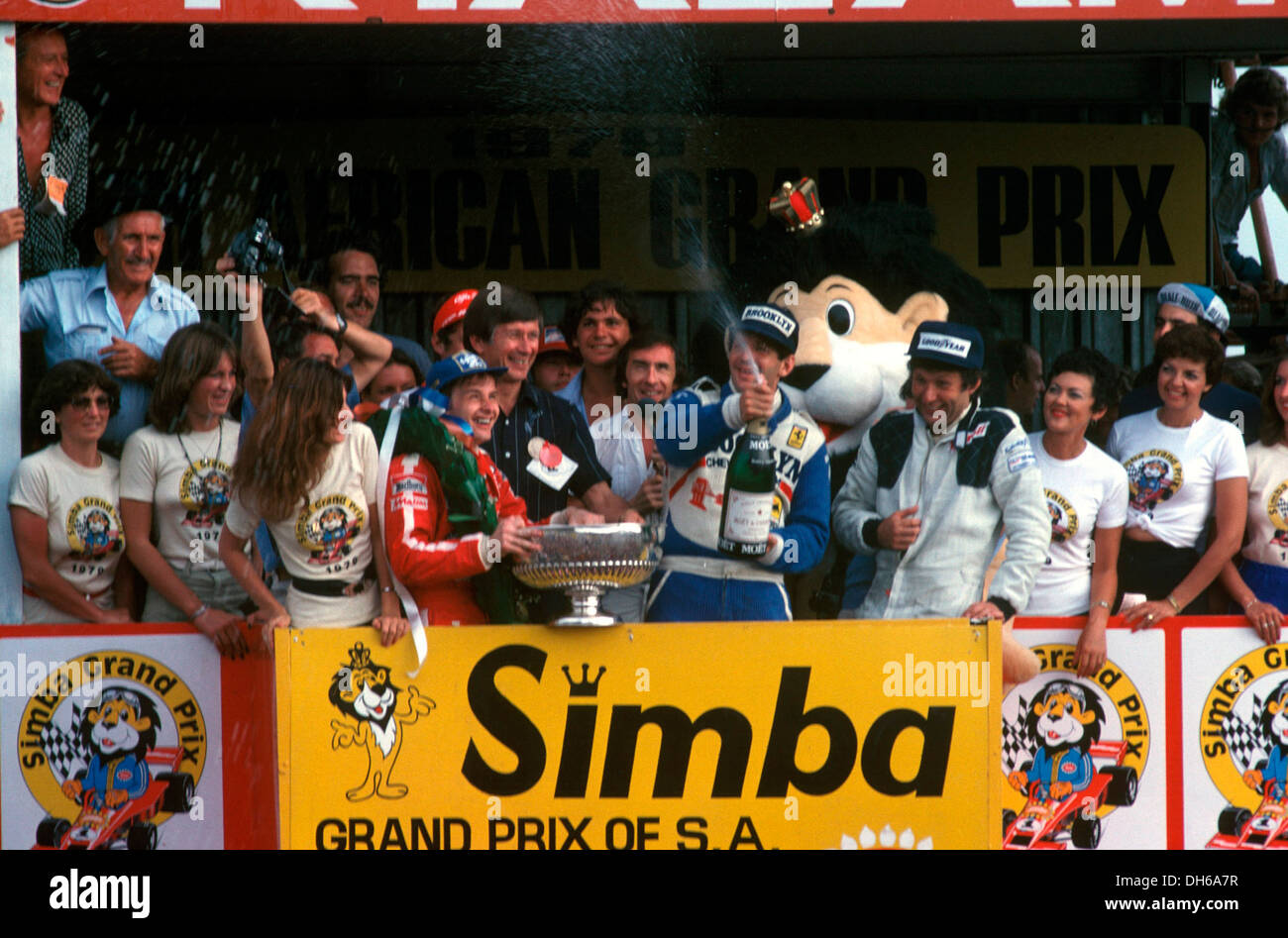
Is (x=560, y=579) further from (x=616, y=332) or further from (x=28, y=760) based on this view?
(x=28, y=760)

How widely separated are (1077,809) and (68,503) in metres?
3.58

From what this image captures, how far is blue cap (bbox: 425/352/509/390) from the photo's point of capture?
475cm

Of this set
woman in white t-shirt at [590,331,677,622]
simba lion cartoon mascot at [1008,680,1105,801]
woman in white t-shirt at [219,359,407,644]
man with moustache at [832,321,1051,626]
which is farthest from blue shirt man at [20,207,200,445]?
simba lion cartoon mascot at [1008,680,1105,801]

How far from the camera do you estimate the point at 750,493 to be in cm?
489

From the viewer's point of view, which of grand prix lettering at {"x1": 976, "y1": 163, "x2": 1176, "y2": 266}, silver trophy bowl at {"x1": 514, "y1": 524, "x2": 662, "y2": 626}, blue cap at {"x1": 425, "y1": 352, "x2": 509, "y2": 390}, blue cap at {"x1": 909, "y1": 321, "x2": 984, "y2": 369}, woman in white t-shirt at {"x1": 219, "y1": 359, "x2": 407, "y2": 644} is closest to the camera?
silver trophy bowl at {"x1": 514, "y1": 524, "x2": 662, "y2": 626}

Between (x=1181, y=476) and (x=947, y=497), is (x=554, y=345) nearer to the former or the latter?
(x=947, y=497)

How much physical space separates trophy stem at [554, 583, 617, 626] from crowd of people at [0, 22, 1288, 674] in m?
0.23

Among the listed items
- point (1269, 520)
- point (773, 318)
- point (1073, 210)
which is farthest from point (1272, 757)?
point (1073, 210)

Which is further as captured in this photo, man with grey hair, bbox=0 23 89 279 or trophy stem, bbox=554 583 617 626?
man with grey hair, bbox=0 23 89 279

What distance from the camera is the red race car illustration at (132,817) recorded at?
197 inches

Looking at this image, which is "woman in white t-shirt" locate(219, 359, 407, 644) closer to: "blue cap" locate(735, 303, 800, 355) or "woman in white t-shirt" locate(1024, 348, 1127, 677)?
"blue cap" locate(735, 303, 800, 355)

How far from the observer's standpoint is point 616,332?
548 cm

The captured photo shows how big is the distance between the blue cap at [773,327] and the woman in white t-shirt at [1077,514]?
3.31ft
